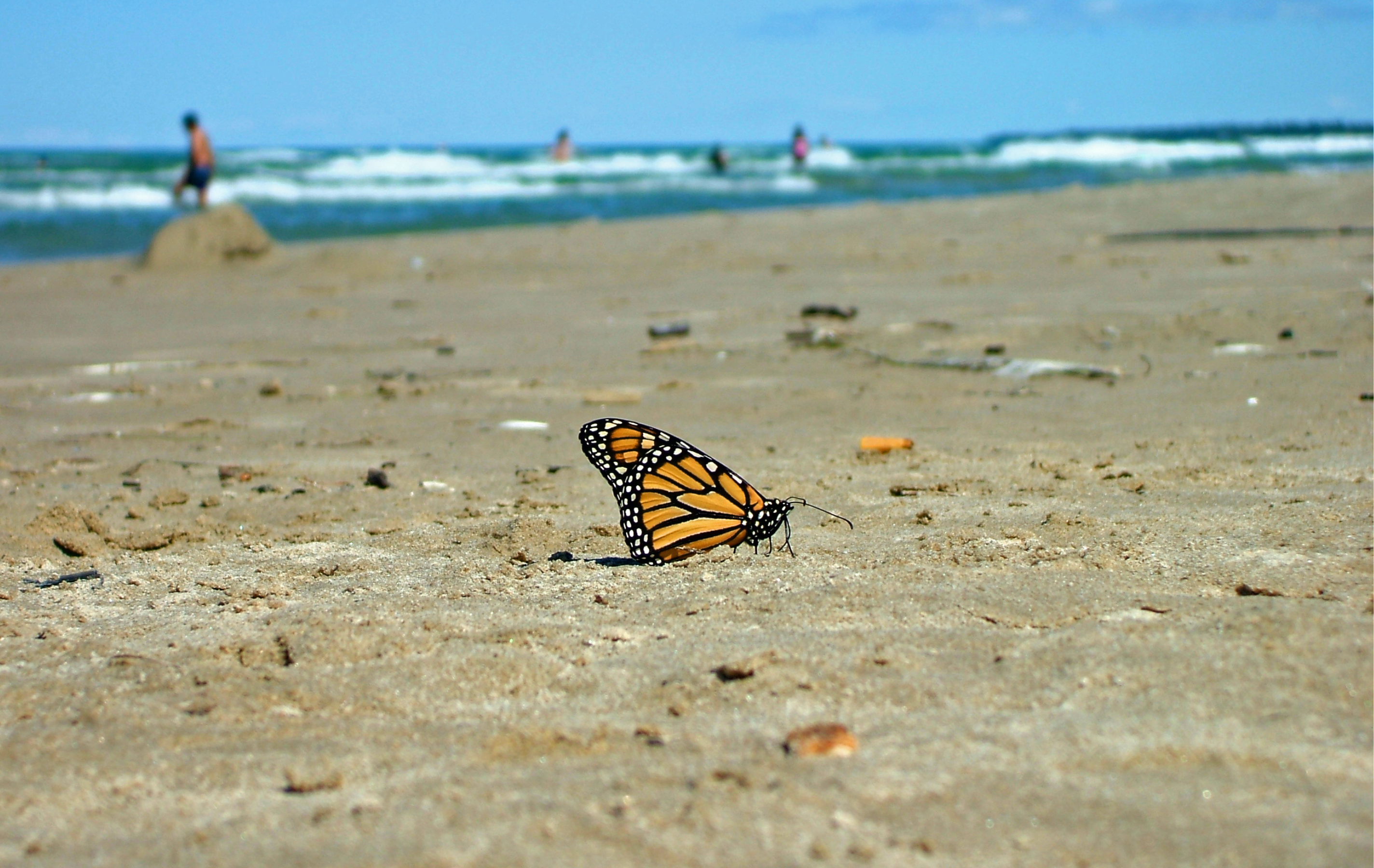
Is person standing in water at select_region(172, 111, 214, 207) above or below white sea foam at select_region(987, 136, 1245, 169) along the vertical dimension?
below

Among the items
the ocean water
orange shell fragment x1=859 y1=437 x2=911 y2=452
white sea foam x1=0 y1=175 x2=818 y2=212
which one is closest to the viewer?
orange shell fragment x1=859 y1=437 x2=911 y2=452

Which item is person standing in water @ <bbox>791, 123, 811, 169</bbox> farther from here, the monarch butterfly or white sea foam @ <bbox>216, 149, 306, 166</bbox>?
the monarch butterfly

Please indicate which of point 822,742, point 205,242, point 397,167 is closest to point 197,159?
point 205,242

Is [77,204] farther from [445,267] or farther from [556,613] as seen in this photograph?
A: [556,613]

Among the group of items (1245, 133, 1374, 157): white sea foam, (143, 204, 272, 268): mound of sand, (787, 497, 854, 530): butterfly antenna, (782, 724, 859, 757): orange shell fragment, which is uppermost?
(1245, 133, 1374, 157): white sea foam

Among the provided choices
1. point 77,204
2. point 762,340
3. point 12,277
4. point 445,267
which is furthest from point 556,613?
point 77,204

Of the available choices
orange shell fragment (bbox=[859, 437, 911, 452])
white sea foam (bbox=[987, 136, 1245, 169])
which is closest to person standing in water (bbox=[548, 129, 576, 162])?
white sea foam (bbox=[987, 136, 1245, 169])
